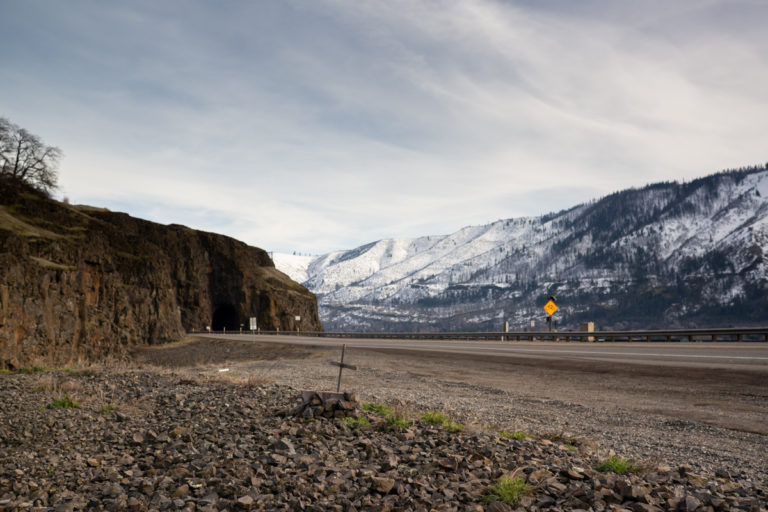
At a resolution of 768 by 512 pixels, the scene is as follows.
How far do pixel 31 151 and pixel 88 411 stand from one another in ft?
225

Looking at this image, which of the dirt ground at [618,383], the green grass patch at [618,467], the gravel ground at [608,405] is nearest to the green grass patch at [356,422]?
the gravel ground at [608,405]

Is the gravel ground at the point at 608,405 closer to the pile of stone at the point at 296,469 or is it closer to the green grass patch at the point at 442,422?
the green grass patch at the point at 442,422

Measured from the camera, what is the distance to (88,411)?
36.5 feet

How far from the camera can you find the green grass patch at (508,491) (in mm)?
5695

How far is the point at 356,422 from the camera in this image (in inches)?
372

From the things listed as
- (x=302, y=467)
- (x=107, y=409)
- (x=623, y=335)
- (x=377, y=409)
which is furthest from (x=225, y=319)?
(x=302, y=467)

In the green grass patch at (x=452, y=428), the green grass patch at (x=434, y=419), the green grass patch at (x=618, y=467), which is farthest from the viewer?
the green grass patch at (x=434, y=419)

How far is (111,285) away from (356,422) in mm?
42114

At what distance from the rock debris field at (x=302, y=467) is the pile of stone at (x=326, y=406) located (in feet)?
0.79

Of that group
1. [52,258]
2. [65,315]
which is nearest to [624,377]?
[65,315]

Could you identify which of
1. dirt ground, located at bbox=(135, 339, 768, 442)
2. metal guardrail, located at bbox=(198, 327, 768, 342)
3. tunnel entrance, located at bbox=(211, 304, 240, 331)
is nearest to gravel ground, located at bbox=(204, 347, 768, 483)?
dirt ground, located at bbox=(135, 339, 768, 442)

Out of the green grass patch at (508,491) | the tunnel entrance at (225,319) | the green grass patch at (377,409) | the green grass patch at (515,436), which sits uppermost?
the green grass patch at (508,491)

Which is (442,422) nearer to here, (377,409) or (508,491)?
(377,409)

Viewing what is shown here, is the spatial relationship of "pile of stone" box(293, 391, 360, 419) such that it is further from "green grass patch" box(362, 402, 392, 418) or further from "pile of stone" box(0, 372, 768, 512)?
"green grass patch" box(362, 402, 392, 418)
